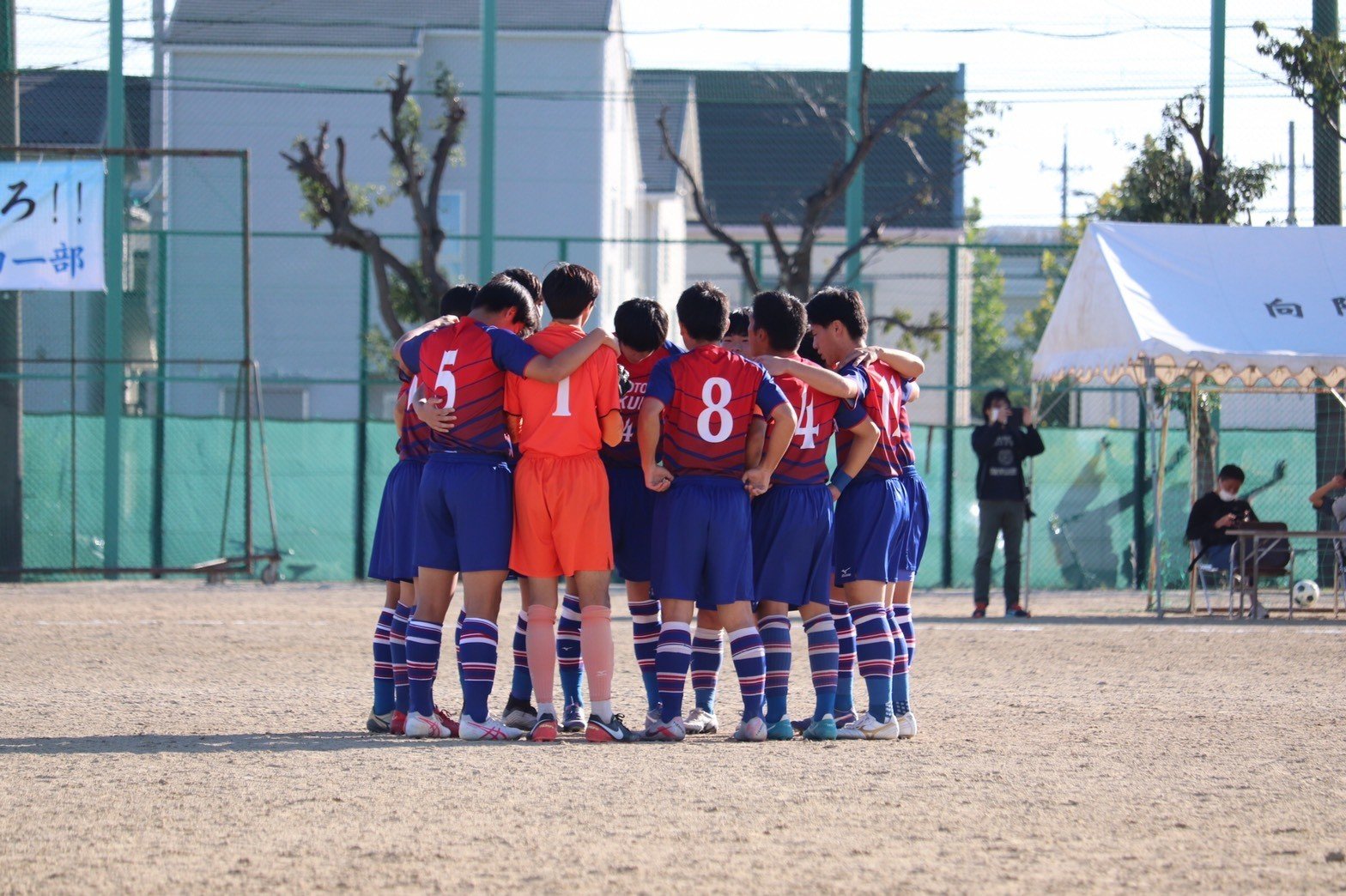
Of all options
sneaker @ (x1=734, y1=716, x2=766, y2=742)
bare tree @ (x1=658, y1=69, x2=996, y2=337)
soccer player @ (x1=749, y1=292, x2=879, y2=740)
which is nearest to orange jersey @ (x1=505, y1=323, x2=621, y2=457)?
soccer player @ (x1=749, y1=292, x2=879, y2=740)

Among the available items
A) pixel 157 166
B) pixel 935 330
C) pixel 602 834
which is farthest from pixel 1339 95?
pixel 157 166

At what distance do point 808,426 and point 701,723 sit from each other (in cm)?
135

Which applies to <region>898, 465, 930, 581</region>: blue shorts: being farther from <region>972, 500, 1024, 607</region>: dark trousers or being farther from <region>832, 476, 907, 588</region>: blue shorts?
<region>972, 500, 1024, 607</region>: dark trousers

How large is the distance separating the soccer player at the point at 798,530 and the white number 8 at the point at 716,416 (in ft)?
0.92

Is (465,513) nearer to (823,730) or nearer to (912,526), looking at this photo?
(823,730)

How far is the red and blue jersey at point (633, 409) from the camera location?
23.5 ft

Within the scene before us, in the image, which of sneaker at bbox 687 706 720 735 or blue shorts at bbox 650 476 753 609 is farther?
sneaker at bbox 687 706 720 735

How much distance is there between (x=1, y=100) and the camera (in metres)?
17.9

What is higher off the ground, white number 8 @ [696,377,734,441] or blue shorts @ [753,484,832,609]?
white number 8 @ [696,377,734,441]

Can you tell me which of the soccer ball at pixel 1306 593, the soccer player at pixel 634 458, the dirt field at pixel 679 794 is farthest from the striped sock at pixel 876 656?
the soccer ball at pixel 1306 593

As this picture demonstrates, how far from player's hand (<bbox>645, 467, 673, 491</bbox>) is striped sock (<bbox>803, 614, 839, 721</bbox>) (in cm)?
87

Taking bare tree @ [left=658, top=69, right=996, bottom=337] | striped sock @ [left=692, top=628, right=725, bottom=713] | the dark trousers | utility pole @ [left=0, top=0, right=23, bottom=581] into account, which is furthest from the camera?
bare tree @ [left=658, top=69, right=996, bottom=337]

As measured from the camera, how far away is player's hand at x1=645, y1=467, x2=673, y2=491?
6.66m

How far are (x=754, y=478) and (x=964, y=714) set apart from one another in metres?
1.88
